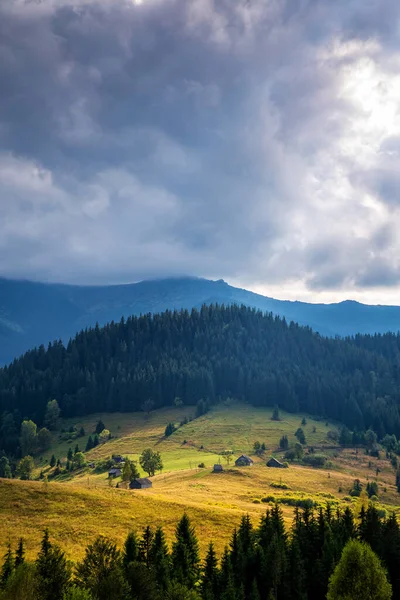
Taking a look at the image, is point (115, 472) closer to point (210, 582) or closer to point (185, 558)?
point (185, 558)

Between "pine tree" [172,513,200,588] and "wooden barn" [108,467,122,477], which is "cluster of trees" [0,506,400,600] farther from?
"wooden barn" [108,467,122,477]

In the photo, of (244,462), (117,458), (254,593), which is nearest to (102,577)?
(254,593)

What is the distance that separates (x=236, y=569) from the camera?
51.2 m

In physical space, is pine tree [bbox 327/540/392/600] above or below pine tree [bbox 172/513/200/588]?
above

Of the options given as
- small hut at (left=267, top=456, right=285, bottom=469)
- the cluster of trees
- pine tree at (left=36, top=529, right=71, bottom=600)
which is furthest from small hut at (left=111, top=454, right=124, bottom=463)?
pine tree at (left=36, top=529, right=71, bottom=600)

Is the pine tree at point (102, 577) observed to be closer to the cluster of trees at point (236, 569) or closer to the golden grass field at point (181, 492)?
the cluster of trees at point (236, 569)

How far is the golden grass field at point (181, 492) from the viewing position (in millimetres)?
70688

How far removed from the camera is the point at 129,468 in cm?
11350

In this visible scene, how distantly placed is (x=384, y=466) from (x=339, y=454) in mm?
15606

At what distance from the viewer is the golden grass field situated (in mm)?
70688

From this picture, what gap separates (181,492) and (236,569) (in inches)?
2044

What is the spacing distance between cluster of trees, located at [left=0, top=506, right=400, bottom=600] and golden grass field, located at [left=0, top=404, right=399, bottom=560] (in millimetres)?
12905

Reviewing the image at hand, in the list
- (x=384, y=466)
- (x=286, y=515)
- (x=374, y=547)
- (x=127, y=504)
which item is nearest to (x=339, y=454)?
(x=384, y=466)

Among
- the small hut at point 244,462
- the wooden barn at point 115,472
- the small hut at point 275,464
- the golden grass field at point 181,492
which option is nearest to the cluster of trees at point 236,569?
the golden grass field at point 181,492
